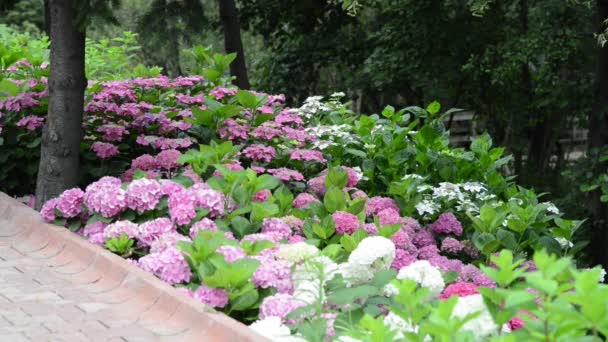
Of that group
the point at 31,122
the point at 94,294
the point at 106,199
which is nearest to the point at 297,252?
the point at 94,294

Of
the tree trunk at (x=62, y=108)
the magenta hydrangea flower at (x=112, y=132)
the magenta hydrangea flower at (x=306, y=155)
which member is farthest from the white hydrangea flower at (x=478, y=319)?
the magenta hydrangea flower at (x=112, y=132)

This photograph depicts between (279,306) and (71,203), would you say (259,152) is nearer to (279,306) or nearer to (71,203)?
(71,203)

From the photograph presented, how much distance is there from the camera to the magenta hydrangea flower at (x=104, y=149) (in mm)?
6951

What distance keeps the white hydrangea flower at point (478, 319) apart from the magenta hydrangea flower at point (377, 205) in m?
2.88

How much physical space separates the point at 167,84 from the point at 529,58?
6452 millimetres

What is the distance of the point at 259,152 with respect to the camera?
6914 mm

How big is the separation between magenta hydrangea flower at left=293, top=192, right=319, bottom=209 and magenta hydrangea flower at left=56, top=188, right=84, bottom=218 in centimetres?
148

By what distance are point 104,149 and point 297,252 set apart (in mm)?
2747

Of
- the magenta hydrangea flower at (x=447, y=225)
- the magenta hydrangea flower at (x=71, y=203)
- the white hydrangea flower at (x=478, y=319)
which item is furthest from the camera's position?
the magenta hydrangea flower at (x=447, y=225)

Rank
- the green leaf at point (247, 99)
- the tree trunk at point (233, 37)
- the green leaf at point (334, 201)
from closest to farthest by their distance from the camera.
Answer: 1. the green leaf at point (334, 201)
2. the green leaf at point (247, 99)
3. the tree trunk at point (233, 37)

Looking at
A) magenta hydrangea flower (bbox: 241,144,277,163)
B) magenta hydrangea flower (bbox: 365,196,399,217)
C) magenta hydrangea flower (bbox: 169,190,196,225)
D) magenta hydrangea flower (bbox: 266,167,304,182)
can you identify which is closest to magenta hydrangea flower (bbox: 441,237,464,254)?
magenta hydrangea flower (bbox: 365,196,399,217)

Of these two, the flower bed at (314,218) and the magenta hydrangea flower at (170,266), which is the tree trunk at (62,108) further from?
the magenta hydrangea flower at (170,266)

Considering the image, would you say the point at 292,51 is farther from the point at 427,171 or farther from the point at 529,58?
the point at 427,171

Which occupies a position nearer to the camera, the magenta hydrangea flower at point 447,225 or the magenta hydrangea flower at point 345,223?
the magenta hydrangea flower at point 345,223
